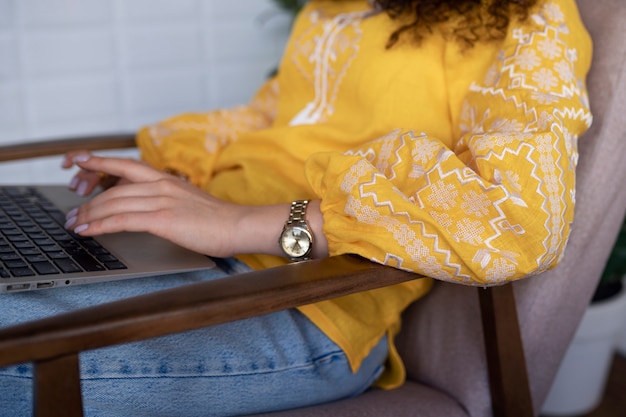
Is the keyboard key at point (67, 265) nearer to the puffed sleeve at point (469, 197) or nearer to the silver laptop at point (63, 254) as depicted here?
the silver laptop at point (63, 254)

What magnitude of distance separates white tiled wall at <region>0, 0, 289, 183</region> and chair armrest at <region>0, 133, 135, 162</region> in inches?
28.7

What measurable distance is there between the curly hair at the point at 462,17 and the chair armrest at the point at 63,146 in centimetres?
61

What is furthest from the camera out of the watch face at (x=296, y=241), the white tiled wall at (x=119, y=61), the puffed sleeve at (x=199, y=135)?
the white tiled wall at (x=119, y=61)

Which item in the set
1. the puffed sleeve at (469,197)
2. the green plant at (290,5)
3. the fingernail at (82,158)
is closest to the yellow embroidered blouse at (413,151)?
the puffed sleeve at (469,197)

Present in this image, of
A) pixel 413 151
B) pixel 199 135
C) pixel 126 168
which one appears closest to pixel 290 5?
pixel 199 135

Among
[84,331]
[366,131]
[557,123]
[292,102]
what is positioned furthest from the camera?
[292,102]

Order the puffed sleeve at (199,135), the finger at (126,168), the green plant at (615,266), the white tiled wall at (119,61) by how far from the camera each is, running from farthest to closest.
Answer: the white tiled wall at (119,61) < the green plant at (615,266) < the puffed sleeve at (199,135) < the finger at (126,168)

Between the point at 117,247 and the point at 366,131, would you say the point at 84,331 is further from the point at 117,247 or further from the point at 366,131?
the point at 366,131

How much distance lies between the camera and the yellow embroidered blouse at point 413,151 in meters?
0.93

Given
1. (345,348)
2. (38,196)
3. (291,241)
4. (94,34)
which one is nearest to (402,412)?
(345,348)

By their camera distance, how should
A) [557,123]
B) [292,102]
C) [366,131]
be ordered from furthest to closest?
[292,102]
[366,131]
[557,123]

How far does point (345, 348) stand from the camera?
1078 mm

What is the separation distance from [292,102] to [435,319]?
457 mm

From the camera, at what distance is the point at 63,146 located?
153 cm
